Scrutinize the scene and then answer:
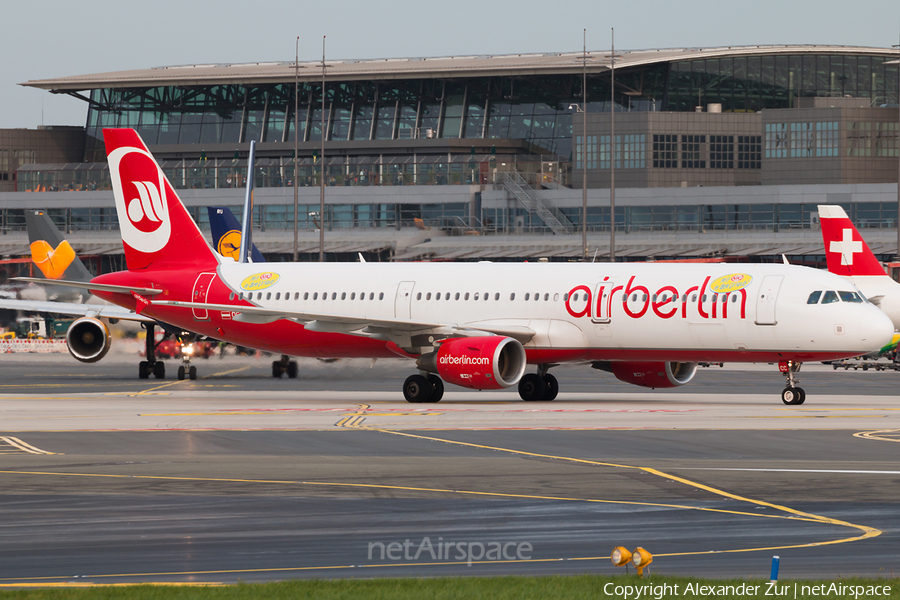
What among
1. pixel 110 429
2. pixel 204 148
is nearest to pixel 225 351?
pixel 110 429

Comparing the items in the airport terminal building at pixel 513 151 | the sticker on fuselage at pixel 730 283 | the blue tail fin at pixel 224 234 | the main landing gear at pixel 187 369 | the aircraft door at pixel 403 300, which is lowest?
the main landing gear at pixel 187 369

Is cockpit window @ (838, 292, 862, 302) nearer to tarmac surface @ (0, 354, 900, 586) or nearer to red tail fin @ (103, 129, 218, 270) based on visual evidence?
tarmac surface @ (0, 354, 900, 586)

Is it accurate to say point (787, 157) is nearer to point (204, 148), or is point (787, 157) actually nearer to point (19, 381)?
point (204, 148)

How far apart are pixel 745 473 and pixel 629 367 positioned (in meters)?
17.6

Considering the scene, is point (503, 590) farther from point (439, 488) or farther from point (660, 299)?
point (660, 299)

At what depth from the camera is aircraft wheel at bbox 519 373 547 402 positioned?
1454 inches

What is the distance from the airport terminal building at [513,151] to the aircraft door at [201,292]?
54869 millimetres

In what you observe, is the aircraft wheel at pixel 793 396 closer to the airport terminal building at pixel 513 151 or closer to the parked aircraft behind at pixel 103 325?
the parked aircraft behind at pixel 103 325

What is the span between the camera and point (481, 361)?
110 ft

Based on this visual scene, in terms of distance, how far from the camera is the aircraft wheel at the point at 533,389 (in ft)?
121

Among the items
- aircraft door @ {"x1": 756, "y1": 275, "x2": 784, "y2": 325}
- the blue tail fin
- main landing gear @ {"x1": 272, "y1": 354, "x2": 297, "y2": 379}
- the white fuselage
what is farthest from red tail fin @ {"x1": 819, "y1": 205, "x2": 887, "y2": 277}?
the blue tail fin

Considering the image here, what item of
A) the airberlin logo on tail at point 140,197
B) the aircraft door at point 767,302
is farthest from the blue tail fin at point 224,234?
the aircraft door at point 767,302

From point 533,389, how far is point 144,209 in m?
14.8

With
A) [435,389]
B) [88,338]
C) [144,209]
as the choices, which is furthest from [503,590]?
[88,338]
